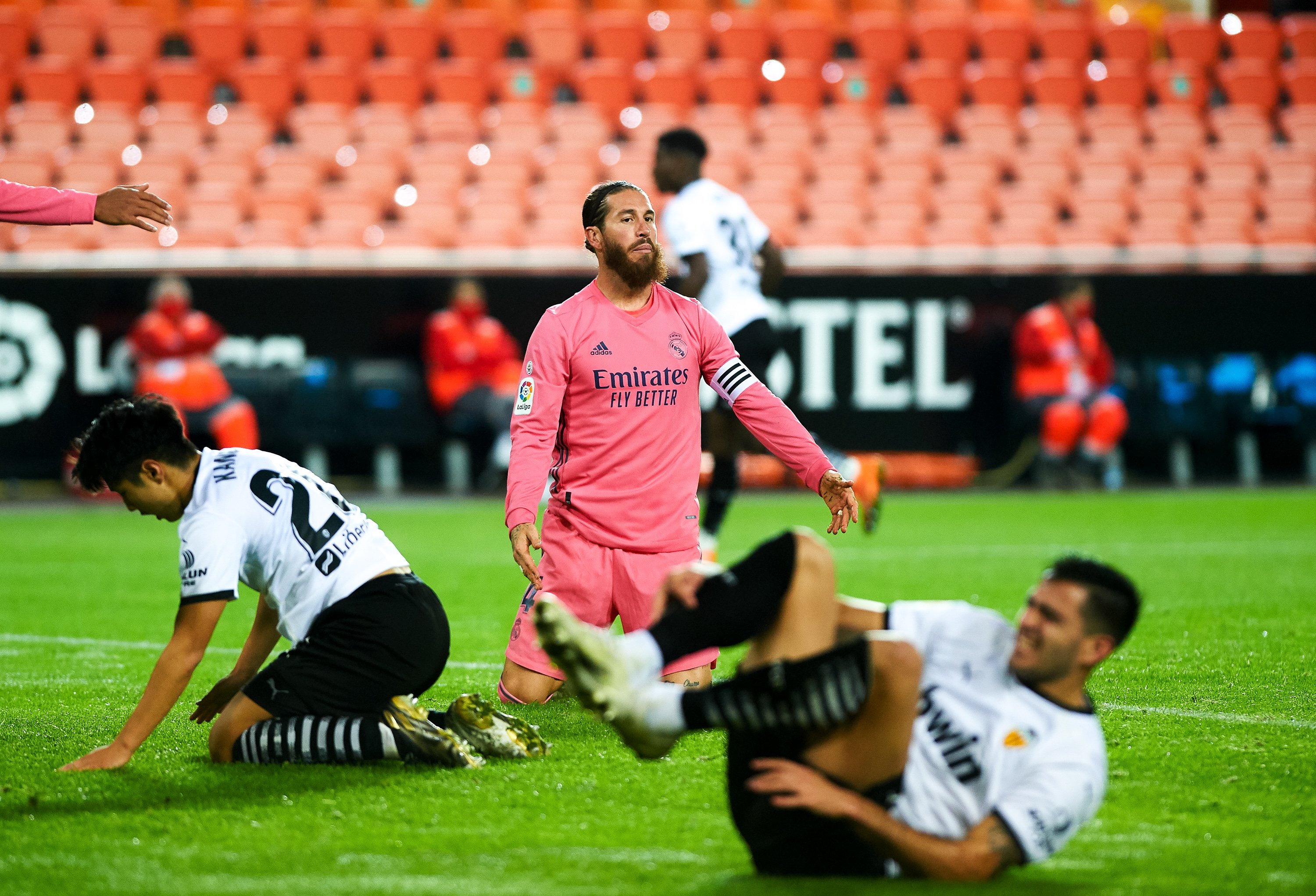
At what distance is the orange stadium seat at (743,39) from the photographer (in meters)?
18.6

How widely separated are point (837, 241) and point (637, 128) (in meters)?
3.07

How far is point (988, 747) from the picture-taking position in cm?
299

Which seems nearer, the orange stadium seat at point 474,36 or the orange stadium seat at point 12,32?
the orange stadium seat at point 12,32

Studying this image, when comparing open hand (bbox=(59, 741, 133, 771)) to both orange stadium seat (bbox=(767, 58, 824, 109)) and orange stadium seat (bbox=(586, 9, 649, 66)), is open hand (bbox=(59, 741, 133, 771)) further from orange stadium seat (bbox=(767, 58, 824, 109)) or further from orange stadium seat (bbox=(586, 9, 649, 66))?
orange stadium seat (bbox=(586, 9, 649, 66))

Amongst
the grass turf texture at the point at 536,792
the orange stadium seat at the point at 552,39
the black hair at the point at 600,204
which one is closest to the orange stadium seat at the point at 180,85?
the orange stadium seat at the point at 552,39

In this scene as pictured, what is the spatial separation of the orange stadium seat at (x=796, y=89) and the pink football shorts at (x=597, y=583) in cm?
1401

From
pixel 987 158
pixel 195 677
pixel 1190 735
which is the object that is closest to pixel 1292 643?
pixel 1190 735

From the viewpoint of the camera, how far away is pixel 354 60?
18047 mm

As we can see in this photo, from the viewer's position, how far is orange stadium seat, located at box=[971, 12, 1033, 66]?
744 inches

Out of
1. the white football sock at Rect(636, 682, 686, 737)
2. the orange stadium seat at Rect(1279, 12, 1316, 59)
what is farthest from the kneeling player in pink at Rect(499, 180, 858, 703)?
the orange stadium seat at Rect(1279, 12, 1316, 59)

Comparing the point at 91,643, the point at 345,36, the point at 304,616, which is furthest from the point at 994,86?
the point at 304,616

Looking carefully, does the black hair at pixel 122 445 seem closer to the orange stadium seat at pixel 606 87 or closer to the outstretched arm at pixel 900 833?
the outstretched arm at pixel 900 833

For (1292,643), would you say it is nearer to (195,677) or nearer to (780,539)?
(780,539)

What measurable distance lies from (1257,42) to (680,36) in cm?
773
